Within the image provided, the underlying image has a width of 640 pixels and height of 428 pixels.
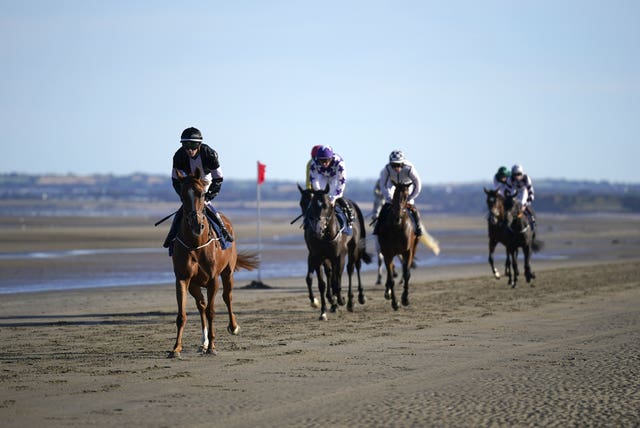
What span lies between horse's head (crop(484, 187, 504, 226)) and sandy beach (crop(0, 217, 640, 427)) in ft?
13.3

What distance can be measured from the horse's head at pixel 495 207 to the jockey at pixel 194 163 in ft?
44.2

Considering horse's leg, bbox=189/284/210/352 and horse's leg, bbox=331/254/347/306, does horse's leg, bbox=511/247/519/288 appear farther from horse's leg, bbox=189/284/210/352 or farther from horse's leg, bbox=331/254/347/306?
horse's leg, bbox=189/284/210/352

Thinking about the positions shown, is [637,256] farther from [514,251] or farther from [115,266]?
[115,266]

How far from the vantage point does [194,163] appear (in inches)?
531

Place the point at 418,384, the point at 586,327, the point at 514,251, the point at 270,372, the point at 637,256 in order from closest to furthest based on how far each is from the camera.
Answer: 1. the point at 418,384
2. the point at 270,372
3. the point at 586,327
4. the point at 514,251
5. the point at 637,256

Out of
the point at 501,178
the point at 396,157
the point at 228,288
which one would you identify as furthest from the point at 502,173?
the point at 228,288

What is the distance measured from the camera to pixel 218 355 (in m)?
13.1

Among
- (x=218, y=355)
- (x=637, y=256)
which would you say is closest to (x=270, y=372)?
(x=218, y=355)

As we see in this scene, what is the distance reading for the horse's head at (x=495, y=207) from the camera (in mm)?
25969

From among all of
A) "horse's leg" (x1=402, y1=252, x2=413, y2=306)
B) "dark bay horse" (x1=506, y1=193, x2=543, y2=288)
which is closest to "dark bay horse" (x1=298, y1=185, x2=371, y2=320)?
"horse's leg" (x1=402, y1=252, x2=413, y2=306)

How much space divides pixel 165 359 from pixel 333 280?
19.5 ft

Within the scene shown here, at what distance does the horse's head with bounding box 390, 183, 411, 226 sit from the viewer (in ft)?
61.5

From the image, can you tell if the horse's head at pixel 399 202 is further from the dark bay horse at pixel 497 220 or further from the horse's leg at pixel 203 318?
the dark bay horse at pixel 497 220

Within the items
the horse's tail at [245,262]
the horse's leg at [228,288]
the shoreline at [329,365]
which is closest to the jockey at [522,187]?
the shoreline at [329,365]
